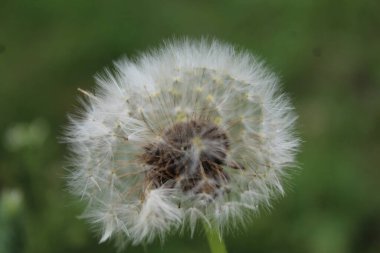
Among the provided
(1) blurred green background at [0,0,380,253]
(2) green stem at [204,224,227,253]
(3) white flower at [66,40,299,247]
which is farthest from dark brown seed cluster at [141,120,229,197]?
(1) blurred green background at [0,0,380,253]

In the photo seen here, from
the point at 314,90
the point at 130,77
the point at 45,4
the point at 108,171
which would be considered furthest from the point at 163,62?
the point at 45,4

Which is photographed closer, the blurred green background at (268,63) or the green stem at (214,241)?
the green stem at (214,241)

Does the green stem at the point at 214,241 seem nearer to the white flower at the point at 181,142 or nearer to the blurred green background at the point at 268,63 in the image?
the white flower at the point at 181,142

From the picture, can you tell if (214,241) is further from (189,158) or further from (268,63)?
(268,63)

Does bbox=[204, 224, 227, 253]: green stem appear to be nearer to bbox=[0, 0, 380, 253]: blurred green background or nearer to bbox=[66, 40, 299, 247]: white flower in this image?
bbox=[66, 40, 299, 247]: white flower

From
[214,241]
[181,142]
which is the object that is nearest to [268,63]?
[181,142]

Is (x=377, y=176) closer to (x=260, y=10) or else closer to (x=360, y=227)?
(x=360, y=227)

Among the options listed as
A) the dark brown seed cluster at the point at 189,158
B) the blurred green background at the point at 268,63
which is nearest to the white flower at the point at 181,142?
the dark brown seed cluster at the point at 189,158
